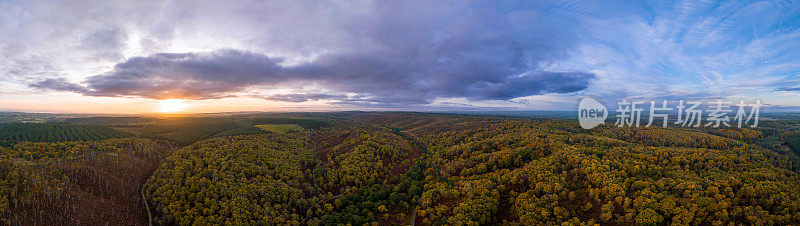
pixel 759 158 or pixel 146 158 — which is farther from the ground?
pixel 759 158

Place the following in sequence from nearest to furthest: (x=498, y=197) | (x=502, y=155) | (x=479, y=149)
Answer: (x=498, y=197) → (x=502, y=155) → (x=479, y=149)

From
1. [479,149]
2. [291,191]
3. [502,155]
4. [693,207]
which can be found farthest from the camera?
[479,149]

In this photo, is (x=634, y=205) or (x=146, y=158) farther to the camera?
(x=146, y=158)

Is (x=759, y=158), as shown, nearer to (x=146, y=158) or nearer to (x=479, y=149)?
(x=479, y=149)

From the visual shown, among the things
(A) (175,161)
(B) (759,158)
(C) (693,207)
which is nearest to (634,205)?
(C) (693,207)

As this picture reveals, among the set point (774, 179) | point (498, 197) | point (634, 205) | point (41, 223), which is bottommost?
point (41, 223)

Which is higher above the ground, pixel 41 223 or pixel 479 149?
pixel 479 149

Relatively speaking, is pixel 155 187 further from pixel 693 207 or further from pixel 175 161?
pixel 693 207

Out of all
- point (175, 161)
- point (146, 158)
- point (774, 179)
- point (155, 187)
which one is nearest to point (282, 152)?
point (175, 161)

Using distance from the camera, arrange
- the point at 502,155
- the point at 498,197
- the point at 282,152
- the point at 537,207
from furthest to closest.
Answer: the point at 282,152, the point at 502,155, the point at 498,197, the point at 537,207
